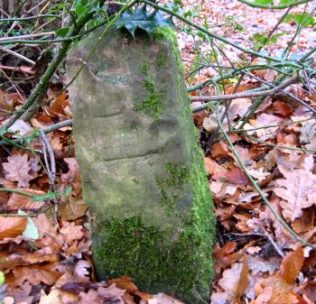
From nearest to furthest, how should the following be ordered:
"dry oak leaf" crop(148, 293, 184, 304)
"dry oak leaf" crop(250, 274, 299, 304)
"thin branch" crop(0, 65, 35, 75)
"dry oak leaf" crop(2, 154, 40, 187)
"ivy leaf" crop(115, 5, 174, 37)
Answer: "ivy leaf" crop(115, 5, 174, 37) < "dry oak leaf" crop(250, 274, 299, 304) < "dry oak leaf" crop(148, 293, 184, 304) < "dry oak leaf" crop(2, 154, 40, 187) < "thin branch" crop(0, 65, 35, 75)

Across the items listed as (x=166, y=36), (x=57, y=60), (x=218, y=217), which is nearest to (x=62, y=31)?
(x=57, y=60)

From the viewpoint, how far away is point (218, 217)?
214 cm

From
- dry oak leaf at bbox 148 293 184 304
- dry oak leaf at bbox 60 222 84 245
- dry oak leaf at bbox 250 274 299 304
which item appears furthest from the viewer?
dry oak leaf at bbox 60 222 84 245

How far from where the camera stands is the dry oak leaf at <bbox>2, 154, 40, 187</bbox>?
2299mm

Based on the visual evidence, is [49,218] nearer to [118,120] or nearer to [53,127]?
[53,127]

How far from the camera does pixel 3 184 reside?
7.47 feet

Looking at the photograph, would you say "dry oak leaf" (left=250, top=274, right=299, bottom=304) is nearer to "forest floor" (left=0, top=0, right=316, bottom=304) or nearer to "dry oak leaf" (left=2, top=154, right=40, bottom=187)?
"forest floor" (left=0, top=0, right=316, bottom=304)

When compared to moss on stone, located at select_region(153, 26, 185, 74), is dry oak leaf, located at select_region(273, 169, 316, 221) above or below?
below

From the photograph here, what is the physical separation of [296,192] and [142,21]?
1.06 meters

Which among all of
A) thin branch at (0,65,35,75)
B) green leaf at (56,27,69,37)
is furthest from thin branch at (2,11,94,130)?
thin branch at (0,65,35,75)

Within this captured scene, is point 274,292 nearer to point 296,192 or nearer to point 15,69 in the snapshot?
point 296,192

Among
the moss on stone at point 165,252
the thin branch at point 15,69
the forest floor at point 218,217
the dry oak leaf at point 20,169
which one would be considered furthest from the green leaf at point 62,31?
the thin branch at point 15,69

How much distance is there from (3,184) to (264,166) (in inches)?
52.9

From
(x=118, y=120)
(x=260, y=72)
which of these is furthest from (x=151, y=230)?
(x=260, y=72)
